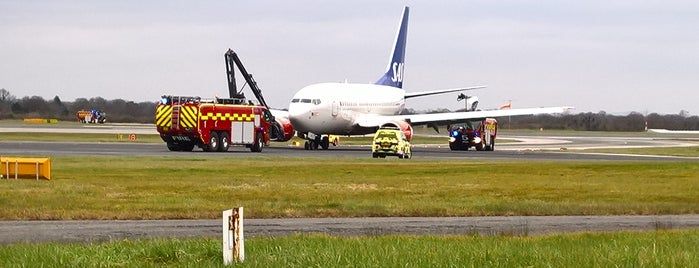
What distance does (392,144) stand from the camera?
194 ft

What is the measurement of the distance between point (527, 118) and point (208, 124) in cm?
11482

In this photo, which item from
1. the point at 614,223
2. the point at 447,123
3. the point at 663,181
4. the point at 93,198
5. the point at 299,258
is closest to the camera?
the point at 299,258

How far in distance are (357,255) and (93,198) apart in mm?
14304

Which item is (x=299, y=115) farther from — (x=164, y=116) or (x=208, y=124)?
(x=164, y=116)

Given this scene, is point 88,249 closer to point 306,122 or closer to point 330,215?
point 330,215

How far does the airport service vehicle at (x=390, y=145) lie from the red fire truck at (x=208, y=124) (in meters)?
9.33

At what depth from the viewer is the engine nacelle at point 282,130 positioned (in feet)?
244

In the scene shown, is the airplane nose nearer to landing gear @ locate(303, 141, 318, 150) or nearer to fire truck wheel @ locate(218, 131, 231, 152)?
landing gear @ locate(303, 141, 318, 150)

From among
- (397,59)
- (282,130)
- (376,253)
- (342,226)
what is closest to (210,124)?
(282,130)

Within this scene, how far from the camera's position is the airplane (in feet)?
236

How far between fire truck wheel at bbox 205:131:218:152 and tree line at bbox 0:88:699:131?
333 ft

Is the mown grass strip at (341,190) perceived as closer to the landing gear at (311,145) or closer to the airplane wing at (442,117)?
the landing gear at (311,145)

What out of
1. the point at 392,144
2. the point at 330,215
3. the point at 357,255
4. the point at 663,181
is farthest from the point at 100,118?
the point at 357,255

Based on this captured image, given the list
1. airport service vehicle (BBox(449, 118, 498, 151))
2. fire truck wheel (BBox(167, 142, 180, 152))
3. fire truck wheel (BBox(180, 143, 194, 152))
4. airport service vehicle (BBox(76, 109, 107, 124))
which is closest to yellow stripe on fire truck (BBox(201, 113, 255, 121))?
fire truck wheel (BBox(180, 143, 194, 152))
